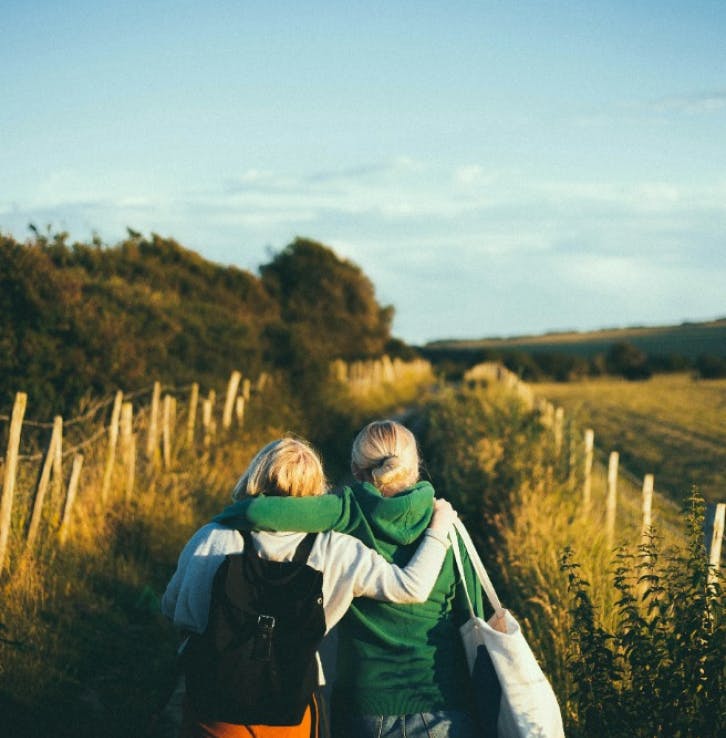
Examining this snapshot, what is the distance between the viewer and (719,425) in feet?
108

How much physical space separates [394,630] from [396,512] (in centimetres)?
42

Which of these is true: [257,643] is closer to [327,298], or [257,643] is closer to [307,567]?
[307,567]

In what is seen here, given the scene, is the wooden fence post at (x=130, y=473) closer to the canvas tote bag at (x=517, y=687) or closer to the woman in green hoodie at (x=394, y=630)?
the woman in green hoodie at (x=394, y=630)

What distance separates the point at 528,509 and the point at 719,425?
25.2m

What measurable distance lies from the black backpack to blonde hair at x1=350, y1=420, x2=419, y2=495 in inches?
20.5

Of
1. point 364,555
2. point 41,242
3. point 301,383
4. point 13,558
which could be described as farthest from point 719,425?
point 364,555

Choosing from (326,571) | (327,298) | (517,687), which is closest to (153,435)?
(326,571)

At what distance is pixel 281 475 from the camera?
3.53m

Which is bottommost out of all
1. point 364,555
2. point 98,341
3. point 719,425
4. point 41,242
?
point 719,425

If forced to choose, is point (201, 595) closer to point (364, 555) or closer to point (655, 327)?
point (364, 555)

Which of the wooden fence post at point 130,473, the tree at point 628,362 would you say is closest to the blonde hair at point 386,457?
the wooden fence post at point 130,473

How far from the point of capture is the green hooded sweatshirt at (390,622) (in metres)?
3.43

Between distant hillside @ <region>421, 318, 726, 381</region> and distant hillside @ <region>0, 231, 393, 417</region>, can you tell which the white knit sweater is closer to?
distant hillside @ <region>0, 231, 393, 417</region>

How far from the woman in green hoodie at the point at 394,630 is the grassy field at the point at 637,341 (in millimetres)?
76529
